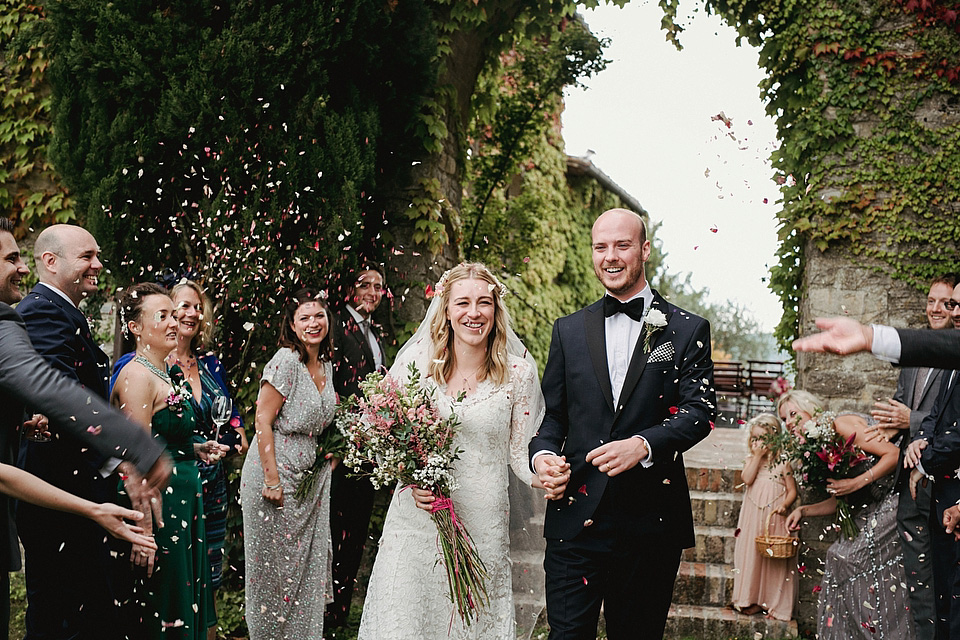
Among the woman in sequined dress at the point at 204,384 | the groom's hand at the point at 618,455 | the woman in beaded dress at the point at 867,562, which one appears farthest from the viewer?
the woman in beaded dress at the point at 867,562

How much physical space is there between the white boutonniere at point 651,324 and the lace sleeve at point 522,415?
0.74 metres

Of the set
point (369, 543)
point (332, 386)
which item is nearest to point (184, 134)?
point (332, 386)

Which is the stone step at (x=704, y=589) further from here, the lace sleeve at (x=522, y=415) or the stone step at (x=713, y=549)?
the lace sleeve at (x=522, y=415)

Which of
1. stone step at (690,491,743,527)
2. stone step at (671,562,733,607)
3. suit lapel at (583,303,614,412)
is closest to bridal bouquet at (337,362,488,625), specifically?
suit lapel at (583,303,614,412)

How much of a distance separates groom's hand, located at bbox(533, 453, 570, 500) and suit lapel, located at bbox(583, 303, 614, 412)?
326 millimetres

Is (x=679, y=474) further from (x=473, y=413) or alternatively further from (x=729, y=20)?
(x=729, y=20)

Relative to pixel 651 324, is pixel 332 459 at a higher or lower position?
lower

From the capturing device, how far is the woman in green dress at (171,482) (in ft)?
12.5

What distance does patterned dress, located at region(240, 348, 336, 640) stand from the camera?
492cm

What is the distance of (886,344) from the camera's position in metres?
Answer: 2.44

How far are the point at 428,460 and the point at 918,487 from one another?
281 cm

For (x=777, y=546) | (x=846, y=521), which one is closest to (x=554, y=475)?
(x=846, y=521)

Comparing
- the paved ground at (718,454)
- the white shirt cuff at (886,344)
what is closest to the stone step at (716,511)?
the paved ground at (718,454)

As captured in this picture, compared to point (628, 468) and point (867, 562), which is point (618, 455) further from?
point (867, 562)
